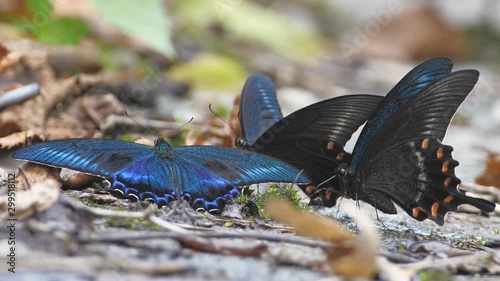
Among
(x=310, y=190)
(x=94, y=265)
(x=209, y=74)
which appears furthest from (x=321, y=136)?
(x=209, y=74)

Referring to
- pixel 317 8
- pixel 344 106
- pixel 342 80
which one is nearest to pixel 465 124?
pixel 342 80

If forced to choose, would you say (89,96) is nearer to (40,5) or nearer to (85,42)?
(40,5)

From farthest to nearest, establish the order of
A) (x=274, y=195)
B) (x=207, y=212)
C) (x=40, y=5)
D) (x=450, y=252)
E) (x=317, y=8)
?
1. (x=317, y=8)
2. (x=40, y=5)
3. (x=274, y=195)
4. (x=207, y=212)
5. (x=450, y=252)

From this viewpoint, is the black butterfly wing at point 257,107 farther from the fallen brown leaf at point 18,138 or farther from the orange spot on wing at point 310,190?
the fallen brown leaf at point 18,138

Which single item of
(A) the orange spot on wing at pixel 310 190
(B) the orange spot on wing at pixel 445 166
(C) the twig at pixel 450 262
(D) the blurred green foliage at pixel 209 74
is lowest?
(C) the twig at pixel 450 262

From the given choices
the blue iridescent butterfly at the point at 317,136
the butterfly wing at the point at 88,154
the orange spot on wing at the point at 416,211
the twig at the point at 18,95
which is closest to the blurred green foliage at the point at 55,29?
the twig at the point at 18,95
